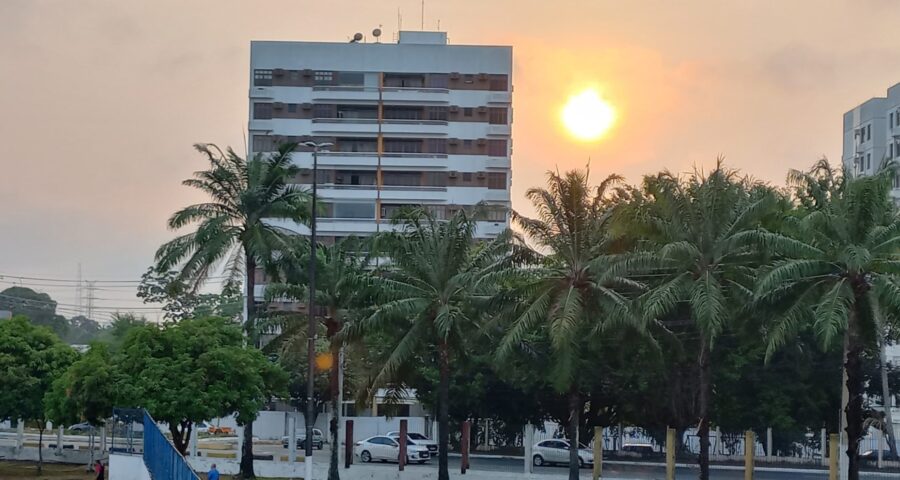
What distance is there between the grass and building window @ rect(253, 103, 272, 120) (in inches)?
1692

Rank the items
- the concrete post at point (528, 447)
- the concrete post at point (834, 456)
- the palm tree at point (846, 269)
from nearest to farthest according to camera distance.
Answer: the palm tree at point (846, 269) < the concrete post at point (834, 456) < the concrete post at point (528, 447)

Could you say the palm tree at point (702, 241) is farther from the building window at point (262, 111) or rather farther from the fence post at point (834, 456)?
the building window at point (262, 111)

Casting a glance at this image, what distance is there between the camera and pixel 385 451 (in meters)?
61.7

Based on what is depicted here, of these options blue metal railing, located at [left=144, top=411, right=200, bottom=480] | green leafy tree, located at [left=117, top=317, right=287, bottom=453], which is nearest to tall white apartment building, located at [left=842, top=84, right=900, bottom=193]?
green leafy tree, located at [left=117, top=317, right=287, bottom=453]

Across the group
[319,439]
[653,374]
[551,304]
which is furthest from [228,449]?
[551,304]

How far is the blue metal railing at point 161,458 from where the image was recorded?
34.3 meters

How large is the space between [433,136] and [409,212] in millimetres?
53078

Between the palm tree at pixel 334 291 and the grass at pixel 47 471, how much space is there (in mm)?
11682

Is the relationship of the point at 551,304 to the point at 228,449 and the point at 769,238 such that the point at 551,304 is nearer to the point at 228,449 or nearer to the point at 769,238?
the point at 769,238

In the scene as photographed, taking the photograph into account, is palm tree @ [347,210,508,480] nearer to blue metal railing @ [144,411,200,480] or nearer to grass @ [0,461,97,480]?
blue metal railing @ [144,411,200,480]

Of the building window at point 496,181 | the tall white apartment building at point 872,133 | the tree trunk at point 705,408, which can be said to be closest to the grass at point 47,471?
the tree trunk at point 705,408

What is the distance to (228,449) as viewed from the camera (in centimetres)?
7456

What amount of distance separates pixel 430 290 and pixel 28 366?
70.0 ft

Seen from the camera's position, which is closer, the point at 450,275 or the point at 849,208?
the point at 849,208
